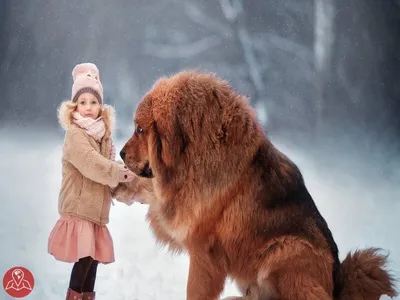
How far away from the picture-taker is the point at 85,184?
1940 mm

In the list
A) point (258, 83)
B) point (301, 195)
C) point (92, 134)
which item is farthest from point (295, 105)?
point (92, 134)

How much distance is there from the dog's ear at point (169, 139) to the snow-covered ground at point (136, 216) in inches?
22.1

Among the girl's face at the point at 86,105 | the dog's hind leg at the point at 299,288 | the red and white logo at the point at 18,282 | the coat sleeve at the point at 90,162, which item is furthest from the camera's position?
the red and white logo at the point at 18,282

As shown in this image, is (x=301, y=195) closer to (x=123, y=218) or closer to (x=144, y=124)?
(x=144, y=124)

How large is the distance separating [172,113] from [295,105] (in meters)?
1.05

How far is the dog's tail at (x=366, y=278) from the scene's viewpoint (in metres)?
1.77

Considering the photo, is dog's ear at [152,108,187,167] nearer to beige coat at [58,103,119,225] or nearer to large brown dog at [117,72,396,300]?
large brown dog at [117,72,396,300]

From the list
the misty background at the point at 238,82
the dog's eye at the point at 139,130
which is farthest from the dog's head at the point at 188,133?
the misty background at the point at 238,82

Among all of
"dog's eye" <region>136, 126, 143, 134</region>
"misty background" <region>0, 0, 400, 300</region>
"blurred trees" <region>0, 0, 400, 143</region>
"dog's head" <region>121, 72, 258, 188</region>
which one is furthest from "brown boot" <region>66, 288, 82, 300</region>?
"blurred trees" <region>0, 0, 400, 143</region>

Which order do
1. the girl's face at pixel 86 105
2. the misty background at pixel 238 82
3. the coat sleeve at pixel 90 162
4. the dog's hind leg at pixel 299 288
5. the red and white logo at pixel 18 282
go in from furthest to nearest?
1. the misty background at pixel 238 82
2. the red and white logo at pixel 18 282
3. the girl's face at pixel 86 105
4. the coat sleeve at pixel 90 162
5. the dog's hind leg at pixel 299 288

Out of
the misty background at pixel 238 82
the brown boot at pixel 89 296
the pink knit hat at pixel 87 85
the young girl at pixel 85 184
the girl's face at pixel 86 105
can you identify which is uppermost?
the misty background at pixel 238 82

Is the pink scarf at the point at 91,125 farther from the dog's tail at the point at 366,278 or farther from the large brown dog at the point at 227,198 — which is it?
the dog's tail at the point at 366,278

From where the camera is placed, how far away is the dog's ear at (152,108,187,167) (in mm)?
1692

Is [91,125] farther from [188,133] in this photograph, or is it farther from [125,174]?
[188,133]
